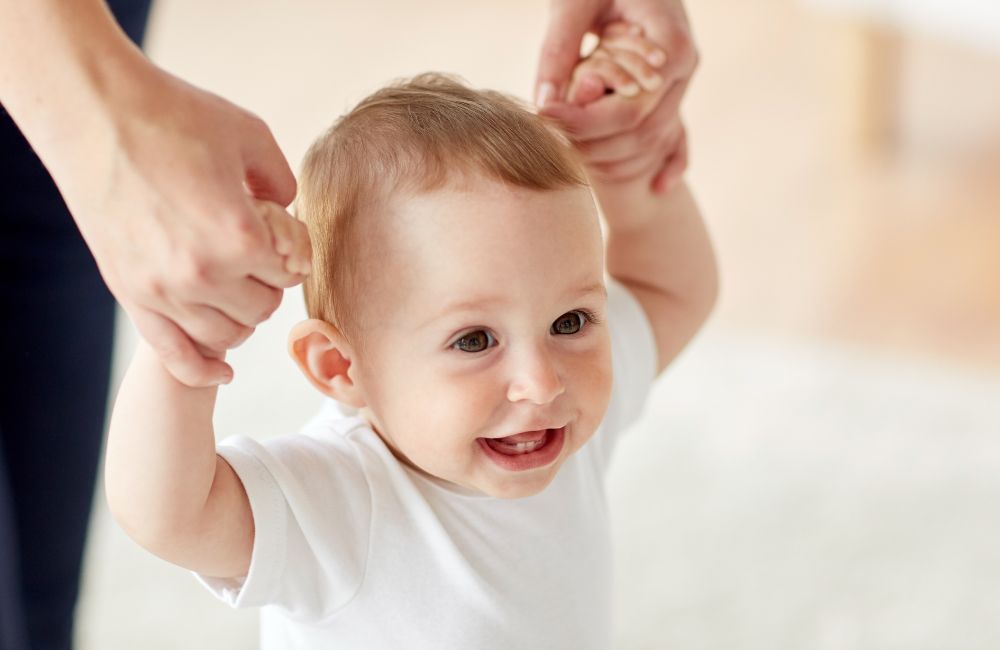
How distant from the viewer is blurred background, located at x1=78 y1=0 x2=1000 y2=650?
1.61 meters

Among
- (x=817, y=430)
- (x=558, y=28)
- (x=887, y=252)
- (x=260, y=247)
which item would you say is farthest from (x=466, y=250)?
(x=887, y=252)

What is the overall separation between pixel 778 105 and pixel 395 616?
2247mm

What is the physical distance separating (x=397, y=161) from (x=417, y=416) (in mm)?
159

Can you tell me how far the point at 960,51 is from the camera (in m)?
3.06

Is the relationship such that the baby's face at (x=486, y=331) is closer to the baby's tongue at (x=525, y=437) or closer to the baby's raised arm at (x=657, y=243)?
the baby's tongue at (x=525, y=437)

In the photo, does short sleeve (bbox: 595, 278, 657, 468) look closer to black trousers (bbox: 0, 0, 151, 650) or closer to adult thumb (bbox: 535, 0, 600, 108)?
adult thumb (bbox: 535, 0, 600, 108)

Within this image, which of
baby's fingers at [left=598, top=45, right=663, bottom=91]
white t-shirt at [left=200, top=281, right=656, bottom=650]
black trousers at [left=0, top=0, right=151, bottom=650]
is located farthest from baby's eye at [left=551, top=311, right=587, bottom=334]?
black trousers at [left=0, top=0, right=151, bottom=650]

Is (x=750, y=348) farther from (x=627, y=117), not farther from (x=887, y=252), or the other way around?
(x=627, y=117)

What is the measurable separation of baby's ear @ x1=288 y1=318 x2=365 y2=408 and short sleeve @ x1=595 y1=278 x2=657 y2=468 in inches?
8.8

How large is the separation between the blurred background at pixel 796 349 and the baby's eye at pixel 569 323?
32.3 inches

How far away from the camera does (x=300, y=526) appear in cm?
80

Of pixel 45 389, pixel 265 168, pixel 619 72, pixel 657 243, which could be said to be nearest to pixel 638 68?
pixel 619 72

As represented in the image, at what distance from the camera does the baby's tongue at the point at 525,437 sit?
0.82 metres

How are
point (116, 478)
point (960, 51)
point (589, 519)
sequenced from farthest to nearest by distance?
1. point (960, 51)
2. point (589, 519)
3. point (116, 478)
